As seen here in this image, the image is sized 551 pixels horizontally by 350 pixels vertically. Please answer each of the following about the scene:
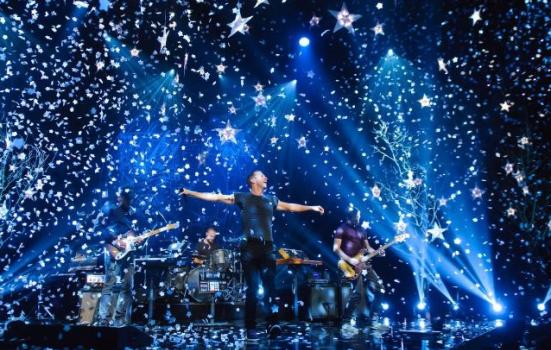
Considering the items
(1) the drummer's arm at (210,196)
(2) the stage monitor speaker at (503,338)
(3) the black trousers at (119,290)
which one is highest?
(1) the drummer's arm at (210,196)

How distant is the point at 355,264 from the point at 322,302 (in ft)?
6.05

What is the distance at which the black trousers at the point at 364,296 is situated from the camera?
23.0ft

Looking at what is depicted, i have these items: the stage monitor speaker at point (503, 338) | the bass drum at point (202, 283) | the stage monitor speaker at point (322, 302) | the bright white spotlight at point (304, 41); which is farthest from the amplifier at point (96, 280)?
the bright white spotlight at point (304, 41)

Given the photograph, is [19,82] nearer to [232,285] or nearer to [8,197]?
[8,197]

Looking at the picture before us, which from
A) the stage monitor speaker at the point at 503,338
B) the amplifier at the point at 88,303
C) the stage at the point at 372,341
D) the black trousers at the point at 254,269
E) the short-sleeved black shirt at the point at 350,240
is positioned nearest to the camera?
the stage at the point at 372,341

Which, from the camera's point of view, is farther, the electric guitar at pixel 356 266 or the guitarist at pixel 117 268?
the electric guitar at pixel 356 266

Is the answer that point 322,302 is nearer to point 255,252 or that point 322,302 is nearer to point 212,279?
point 212,279

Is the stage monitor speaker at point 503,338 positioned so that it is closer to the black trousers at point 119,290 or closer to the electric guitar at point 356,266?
the electric guitar at point 356,266

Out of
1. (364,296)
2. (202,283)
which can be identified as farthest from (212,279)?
(364,296)

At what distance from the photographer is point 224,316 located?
9008 millimetres

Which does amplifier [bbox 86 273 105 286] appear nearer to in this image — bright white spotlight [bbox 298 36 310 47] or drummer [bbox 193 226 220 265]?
drummer [bbox 193 226 220 265]

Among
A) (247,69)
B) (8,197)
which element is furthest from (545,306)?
(8,197)

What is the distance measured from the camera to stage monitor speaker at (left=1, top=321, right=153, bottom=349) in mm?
4043

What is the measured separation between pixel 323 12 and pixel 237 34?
2.73m
